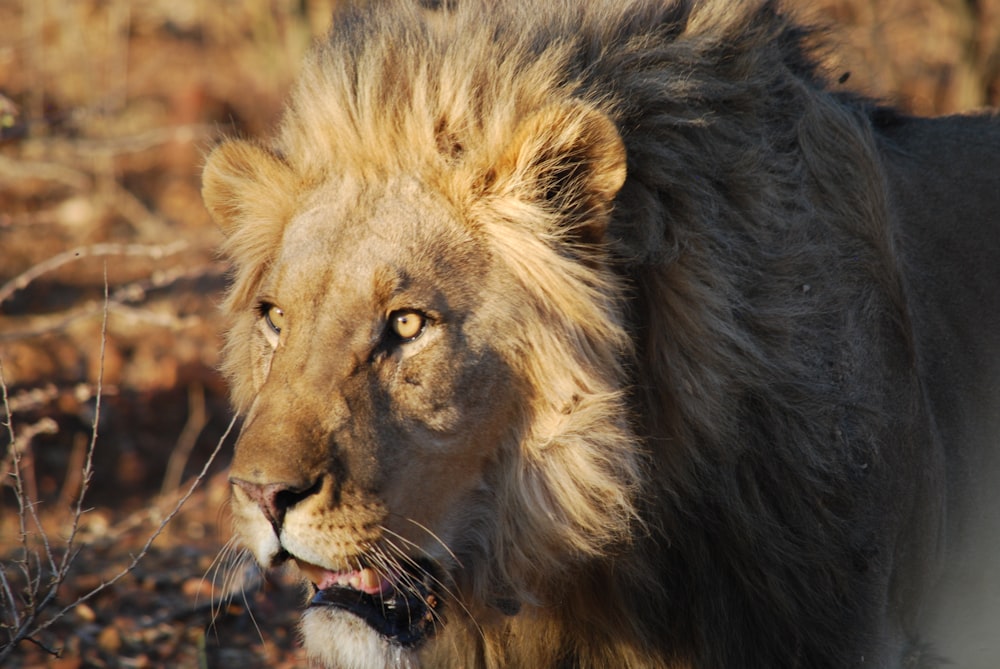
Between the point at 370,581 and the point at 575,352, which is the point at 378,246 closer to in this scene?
the point at 575,352

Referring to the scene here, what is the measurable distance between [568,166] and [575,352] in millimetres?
399

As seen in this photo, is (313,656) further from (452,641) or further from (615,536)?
(615,536)

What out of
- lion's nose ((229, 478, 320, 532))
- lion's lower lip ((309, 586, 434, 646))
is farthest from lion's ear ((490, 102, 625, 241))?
lion's lower lip ((309, 586, 434, 646))

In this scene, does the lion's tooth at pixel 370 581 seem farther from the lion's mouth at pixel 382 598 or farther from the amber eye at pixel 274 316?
the amber eye at pixel 274 316

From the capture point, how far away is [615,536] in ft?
8.65

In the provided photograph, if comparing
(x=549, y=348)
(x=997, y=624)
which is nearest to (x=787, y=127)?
(x=549, y=348)

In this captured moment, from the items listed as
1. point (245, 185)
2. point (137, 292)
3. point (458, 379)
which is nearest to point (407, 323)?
point (458, 379)

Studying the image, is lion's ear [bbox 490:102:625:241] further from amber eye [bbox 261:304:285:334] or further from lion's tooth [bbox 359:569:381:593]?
lion's tooth [bbox 359:569:381:593]

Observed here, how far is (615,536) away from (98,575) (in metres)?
2.81

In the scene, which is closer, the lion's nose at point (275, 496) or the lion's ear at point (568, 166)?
the lion's nose at point (275, 496)

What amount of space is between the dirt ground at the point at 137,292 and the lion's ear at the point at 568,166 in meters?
1.03

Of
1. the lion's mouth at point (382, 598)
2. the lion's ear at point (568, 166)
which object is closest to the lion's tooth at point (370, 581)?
the lion's mouth at point (382, 598)

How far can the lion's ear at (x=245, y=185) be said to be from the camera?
9.69ft

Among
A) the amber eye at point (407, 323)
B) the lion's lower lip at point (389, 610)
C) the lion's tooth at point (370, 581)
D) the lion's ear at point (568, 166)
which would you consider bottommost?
the lion's lower lip at point (389, 610)
